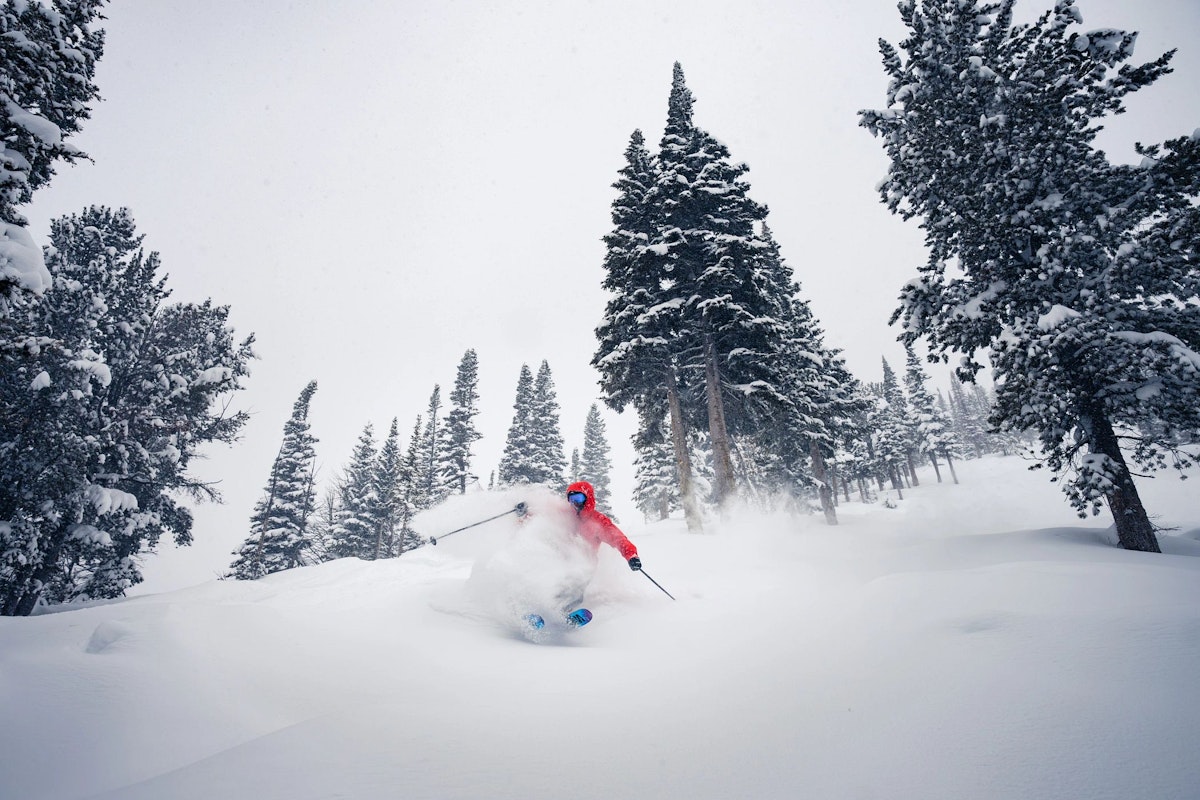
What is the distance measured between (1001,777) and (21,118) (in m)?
12.4

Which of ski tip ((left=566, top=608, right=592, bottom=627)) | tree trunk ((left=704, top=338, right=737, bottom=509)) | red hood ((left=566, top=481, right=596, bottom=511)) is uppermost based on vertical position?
tree trunk ((left=704, top=338, right=737, bottom=509))

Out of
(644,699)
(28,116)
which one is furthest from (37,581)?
(644,699)

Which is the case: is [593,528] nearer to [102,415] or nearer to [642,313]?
[642,313]

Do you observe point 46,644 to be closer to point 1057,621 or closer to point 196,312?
point 1057,621

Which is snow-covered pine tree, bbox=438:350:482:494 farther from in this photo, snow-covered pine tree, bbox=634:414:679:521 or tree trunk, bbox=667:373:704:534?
tree trunk, bbox=667:373:704:534

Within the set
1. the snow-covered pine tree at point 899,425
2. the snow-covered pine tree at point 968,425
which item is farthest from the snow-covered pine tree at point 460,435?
the snow-covered pine tree at point 968,425

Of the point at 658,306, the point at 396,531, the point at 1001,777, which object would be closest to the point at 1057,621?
the point at 1001,777

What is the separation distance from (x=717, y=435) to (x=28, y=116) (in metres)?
14.8

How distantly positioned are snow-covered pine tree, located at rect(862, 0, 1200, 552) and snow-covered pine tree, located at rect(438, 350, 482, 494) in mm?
34898

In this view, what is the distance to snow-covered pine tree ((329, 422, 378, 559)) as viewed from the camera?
36094mm

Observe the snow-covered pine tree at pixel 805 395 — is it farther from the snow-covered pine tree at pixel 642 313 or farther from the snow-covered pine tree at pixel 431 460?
the snow-covered pine tree at pixel 431 460

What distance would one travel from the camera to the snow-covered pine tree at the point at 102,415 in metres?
11.8

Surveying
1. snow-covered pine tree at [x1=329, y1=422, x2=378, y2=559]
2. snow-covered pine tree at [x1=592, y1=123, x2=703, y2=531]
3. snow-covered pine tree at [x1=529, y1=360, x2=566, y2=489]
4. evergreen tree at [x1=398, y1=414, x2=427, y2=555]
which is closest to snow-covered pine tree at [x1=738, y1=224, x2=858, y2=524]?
snow-covered pine tree at [x1=592, y1=123, x2=703, y2=531]

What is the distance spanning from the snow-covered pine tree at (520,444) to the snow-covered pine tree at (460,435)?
3.36 meters
